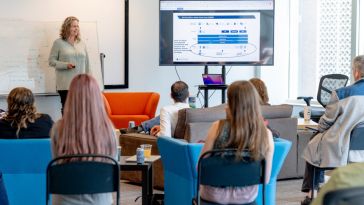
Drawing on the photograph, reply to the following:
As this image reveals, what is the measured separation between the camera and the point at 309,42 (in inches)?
379

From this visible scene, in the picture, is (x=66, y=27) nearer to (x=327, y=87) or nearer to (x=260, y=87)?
(x=260, y=87)

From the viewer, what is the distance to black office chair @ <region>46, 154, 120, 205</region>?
3.12 metres

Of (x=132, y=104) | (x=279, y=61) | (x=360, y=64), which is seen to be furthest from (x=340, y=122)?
(x=279, y=61)

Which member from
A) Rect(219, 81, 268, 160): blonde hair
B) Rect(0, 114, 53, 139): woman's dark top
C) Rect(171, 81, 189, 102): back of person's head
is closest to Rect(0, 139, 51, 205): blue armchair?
Rect(0, 114, 53, 139): woman's dark top

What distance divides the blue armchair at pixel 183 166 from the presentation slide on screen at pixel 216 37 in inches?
166

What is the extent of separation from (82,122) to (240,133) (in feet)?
2.78

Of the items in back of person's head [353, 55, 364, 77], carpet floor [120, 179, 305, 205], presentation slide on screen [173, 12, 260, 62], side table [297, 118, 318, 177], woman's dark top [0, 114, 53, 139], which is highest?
→ presentation slide on screen [173, 12, 260, 62]

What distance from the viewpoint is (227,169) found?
3264 mm

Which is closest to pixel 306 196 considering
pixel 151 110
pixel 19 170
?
pixel 19 170

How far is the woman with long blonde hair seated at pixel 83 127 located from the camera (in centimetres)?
316

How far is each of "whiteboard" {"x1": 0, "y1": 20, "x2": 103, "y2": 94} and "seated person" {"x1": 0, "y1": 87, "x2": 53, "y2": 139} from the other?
14.1ft

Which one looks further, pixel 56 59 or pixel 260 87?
pixel 56 59

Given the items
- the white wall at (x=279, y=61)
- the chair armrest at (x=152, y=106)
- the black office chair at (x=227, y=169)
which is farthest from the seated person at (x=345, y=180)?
the white wall at (x=279, y=61)

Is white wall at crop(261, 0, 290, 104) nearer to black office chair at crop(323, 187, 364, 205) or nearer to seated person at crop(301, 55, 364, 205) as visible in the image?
seated person at crop(301, 55, 364, 205)
